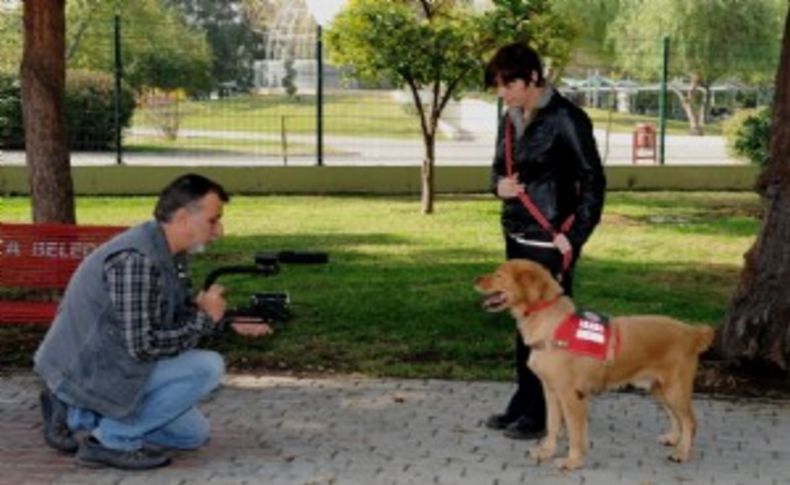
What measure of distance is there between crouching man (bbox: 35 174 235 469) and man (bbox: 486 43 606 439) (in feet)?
5.16

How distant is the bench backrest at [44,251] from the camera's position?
331 inches

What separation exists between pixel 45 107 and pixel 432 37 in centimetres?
772

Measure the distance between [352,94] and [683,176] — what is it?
21.0 feet

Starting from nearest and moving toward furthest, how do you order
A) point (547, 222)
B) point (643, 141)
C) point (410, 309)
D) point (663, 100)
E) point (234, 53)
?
point (547, 222), point (410, 309), point (663, 100), point (234, 53), point (643, 141)

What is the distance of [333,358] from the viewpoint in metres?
8.51

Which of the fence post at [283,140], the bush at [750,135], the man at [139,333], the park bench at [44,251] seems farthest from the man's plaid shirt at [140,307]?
the bush at [750,135]

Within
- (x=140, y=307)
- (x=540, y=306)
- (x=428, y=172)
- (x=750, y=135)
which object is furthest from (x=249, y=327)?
(x=750, y=135)

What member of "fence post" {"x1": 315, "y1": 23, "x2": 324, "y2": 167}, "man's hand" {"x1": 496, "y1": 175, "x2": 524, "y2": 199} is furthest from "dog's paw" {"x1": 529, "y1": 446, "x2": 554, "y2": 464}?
"fence post" {"x1": 315, "y1": 23, "x2": 324, "y2": 167}

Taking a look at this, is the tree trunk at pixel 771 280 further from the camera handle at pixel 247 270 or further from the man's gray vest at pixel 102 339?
the man's gray vest at pixel 102 339

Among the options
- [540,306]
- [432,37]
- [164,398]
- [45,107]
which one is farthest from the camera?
[432,37]

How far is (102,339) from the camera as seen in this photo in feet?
18.6

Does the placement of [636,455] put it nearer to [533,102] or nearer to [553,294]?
[553,294]

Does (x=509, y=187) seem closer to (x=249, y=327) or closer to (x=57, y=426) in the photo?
(x=249, y=327)

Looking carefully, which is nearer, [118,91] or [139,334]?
[139,334]
